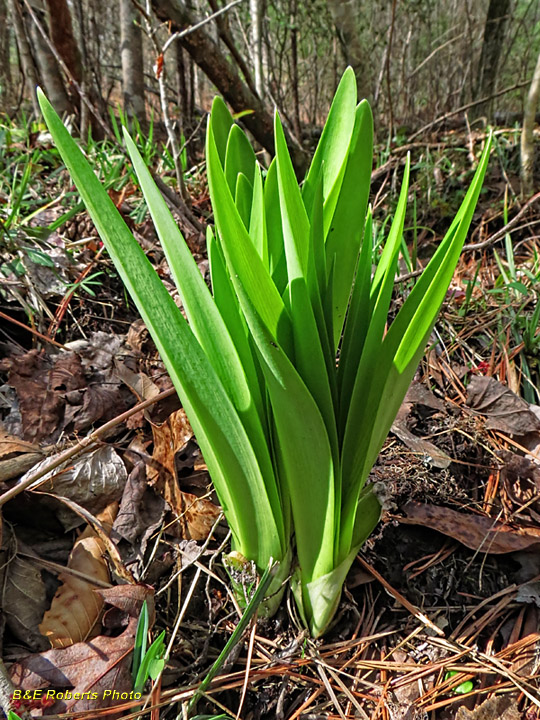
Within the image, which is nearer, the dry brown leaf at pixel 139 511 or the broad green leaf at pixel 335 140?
the broad green leaf at pixel 335 140

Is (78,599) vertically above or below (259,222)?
below

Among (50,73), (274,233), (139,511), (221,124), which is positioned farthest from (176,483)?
(50,73)

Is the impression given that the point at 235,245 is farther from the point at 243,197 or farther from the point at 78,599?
the point at 78,599

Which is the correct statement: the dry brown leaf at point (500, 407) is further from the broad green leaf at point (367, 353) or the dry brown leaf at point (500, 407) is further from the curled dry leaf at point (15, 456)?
the curled dry leaf at point (15, 456)

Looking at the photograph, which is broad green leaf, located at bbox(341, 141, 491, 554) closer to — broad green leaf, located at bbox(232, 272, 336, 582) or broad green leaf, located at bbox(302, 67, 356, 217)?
broad green leaf, located at bbox(232, 272, 336, 582)

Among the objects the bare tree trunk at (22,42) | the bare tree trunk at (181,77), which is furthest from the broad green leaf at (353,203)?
the bare tree trunk at (22,42)

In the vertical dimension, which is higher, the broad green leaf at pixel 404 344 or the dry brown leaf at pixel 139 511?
the broad green leaf at pixel 404 344
